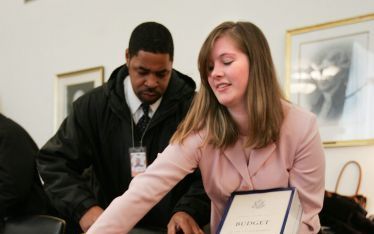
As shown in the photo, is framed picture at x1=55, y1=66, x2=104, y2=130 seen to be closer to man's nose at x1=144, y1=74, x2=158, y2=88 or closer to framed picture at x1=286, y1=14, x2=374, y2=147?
framed picture at x1=286, y1=14, x2=374, y2=147

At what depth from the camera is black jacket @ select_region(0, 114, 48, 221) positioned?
99.6 inches

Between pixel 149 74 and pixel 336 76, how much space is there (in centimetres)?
121

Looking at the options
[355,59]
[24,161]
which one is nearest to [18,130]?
[24,161]

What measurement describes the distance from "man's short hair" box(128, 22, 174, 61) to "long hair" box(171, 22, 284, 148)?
660 mm

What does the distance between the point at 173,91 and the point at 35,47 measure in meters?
2.77

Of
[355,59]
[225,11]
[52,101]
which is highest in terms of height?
[225,11]

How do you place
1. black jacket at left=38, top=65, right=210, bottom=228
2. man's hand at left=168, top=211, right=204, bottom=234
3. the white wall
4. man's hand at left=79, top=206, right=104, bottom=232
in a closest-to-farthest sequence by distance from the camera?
man's hand at left=168, top=211, right=204, bottom=234, man's hand at left=79, top=206, right=104, bottom=232, black jacket at left=38, top=65, right=210, bottom=228, the white wall

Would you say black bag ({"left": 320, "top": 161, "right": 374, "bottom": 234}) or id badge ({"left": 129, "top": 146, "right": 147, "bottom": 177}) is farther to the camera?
black bag ({"left": 320, "top": 161, "right": 374, "bottom": 234})

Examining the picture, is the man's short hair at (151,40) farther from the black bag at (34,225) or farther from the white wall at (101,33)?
the white wall at (101,33)

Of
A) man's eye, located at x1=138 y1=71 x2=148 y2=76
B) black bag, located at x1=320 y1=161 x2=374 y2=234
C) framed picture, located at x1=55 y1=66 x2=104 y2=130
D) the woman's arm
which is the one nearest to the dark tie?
man's eye, located at x1=138 y1=71 x2=148 y2=76

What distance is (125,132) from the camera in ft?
7.32

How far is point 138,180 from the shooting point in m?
1.54

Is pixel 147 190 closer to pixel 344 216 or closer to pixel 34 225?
pixel 34 225

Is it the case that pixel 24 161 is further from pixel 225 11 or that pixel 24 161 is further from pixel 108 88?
pixel 225 11
